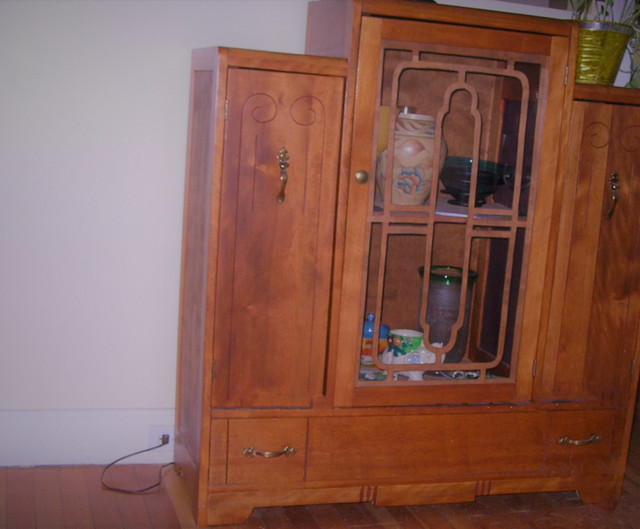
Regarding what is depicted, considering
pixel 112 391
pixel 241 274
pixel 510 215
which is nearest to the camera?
pixel 241 274

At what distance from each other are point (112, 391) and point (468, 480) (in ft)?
3.59

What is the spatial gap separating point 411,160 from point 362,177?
16 cm

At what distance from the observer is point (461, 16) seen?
1.86m

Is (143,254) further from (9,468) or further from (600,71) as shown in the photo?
(600,71)

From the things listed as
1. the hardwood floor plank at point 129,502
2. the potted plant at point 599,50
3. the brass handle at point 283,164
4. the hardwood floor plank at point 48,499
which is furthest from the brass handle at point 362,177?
the hardwood floor plank at point 48,499

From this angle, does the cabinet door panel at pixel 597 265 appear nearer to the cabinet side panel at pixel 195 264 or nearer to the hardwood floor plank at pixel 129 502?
the cabinet side panel at pixel 195 264

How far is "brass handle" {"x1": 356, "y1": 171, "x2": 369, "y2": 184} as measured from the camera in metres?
1.87

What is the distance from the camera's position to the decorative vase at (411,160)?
1925mm

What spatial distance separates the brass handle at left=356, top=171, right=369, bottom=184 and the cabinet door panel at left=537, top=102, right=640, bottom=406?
57 centimetres

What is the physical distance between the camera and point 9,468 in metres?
2.20

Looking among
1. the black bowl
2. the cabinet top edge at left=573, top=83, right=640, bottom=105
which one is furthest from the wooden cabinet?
the cabinet top edge at left=573, top=83, right=640, bottom=105

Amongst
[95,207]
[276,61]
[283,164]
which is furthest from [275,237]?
[95,207]

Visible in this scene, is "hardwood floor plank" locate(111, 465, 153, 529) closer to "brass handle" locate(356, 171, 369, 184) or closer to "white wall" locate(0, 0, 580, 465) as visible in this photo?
"white wall" locate(0, 0, 580, 465)

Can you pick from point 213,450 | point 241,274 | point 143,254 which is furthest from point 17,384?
point 241,274
